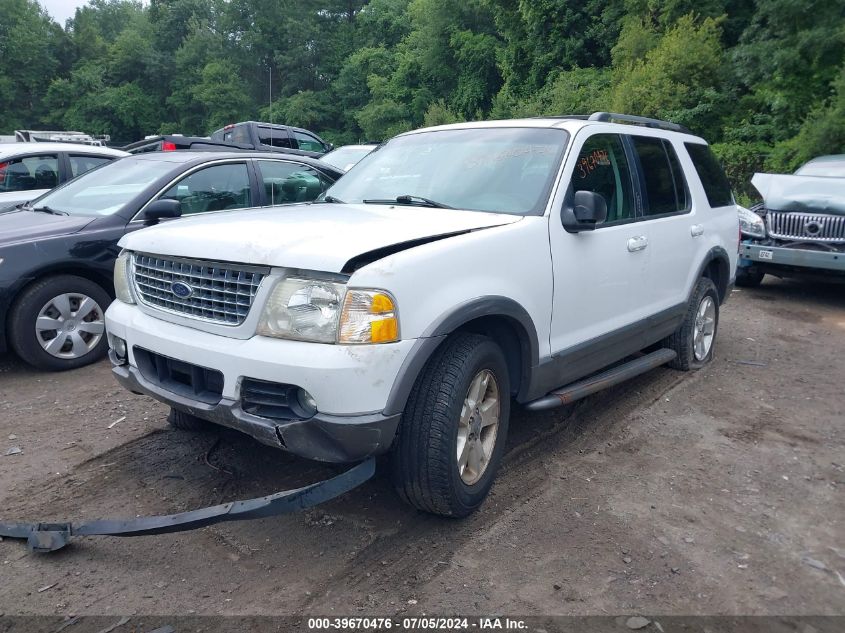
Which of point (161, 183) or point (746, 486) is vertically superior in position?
point (161, 183)

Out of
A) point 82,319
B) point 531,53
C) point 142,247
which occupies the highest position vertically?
point 531,53

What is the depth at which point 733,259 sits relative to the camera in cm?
601

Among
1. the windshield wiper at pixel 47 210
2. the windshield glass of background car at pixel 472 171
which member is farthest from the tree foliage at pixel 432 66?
the windshield glass of background car at pixel 472 171

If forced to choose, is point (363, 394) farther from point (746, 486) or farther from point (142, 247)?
point (746, 486)

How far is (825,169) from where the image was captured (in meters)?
9.48

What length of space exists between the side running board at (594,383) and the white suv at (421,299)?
2cm

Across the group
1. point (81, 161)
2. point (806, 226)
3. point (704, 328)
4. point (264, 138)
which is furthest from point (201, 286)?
point (264, 138)

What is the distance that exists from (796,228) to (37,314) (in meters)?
8.00

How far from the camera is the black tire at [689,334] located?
540 cm

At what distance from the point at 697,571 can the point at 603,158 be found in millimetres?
2430

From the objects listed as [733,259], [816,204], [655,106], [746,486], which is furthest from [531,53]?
[746,486]

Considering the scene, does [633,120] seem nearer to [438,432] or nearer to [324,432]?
[438,432]

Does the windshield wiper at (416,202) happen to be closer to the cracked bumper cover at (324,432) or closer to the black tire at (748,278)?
the cracked bumper cover at (324,432)

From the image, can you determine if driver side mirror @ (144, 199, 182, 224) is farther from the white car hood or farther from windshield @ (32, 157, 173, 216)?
the white car hood
